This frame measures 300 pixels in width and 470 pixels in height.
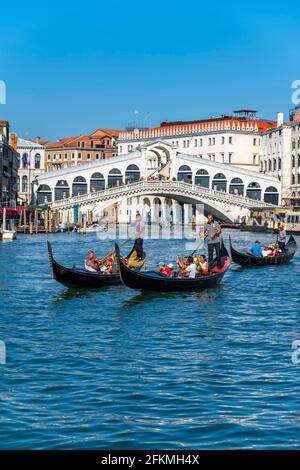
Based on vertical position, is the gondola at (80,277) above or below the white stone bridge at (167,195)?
below

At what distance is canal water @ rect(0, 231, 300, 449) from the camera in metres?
7.46

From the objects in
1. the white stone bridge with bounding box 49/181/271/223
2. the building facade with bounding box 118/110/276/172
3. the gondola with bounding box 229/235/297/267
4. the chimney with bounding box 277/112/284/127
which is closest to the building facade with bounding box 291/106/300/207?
the white stone bridge with bounding box 49/181/271/223

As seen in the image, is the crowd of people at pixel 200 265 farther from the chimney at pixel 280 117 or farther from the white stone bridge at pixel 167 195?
the chimney at pixel 280 117

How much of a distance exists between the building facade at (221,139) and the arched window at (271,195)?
5.43 metres

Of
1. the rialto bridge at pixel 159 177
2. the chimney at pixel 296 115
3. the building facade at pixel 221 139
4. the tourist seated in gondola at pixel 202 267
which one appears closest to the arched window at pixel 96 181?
the rialto bridge at pixel 159 177

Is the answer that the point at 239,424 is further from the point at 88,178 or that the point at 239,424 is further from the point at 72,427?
the point at 88,178

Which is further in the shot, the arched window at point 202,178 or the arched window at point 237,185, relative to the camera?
the arched window at point 202,178

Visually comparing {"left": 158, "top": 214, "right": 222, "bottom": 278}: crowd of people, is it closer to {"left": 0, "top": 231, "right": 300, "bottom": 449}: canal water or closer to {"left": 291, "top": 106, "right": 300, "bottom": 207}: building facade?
{"left": 0, "top": 231, "right": 300, "bottom": 449}: canal water

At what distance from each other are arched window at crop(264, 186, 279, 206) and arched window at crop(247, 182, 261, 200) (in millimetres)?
413

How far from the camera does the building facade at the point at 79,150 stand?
71125 mm

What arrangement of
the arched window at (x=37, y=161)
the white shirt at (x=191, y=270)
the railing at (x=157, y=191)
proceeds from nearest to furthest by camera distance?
the white shirt at (x=191, y=270), the railing at (x=157, y=191), the arched window at (x=37, y=161)

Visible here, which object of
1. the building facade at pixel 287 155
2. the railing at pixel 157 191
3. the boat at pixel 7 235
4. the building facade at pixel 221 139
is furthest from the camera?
the building facade at pixel 221 139

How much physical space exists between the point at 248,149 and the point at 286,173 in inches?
264
